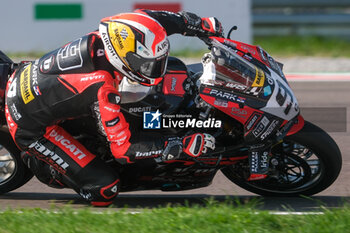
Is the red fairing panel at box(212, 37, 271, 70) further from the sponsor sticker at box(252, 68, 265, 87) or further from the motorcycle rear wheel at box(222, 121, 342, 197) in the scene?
the motorcycle rear wheel at box(222, 121, 342, 197)

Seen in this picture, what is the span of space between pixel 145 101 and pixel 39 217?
1167 mm

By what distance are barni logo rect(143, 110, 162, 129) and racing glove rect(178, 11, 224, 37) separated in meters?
0.94

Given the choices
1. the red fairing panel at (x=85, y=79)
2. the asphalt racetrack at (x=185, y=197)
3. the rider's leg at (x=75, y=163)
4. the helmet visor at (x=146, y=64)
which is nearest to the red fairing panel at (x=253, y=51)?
the helmet visor at (x=146, y=64)

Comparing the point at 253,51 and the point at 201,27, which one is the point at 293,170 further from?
the point at 201,27

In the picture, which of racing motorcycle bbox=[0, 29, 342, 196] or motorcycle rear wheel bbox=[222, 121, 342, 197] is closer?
racing motorcycle bbox=[0, 29, 342, 196]

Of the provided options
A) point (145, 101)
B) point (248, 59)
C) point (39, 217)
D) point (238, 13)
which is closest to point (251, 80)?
point (248, 59)

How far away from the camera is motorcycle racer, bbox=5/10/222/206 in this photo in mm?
4578

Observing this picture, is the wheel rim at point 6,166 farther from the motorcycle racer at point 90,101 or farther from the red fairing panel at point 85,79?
the red fairing panel at point 85,79

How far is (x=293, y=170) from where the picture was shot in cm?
516

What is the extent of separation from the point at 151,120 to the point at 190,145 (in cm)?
43

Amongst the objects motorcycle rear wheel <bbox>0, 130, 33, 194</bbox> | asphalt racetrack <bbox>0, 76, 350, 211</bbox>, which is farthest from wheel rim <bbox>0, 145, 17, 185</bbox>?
asphalt racetrack <bbox>0, 76, 350, 211</bbox>

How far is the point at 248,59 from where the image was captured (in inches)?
196

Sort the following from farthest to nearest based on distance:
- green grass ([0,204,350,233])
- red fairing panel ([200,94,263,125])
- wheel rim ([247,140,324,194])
A: wheel rim ([247,140,324,194]), red fairing panel ([200,94,263,125]), green grass ([0,204,350,233])

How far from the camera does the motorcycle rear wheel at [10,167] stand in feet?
17.2
